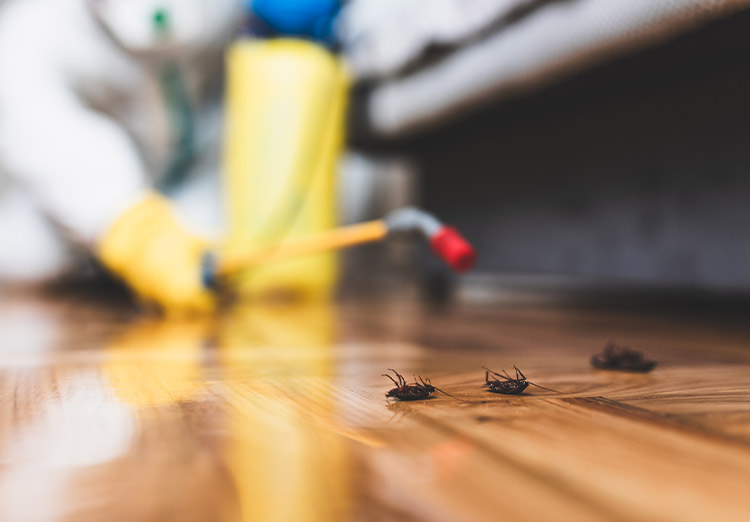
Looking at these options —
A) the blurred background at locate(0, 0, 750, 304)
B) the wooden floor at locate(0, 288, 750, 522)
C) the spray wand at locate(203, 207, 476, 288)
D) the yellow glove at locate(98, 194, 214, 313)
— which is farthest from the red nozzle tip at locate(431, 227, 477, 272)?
the yellow glove at locate(98, 194, 214, 313)

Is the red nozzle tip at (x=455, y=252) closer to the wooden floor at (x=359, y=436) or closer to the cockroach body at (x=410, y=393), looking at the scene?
the wooden floor at (x=359, y=436)

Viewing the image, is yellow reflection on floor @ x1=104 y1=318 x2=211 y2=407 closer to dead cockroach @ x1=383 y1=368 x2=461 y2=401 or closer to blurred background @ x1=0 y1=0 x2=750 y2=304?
dead cockroach @ x1=383 y1=368 x2=461 y2=401

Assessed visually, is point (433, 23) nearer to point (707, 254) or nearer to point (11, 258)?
point (707, 254)

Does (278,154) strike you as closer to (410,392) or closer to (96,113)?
(96,113)

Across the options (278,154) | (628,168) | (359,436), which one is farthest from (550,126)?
(359,436)

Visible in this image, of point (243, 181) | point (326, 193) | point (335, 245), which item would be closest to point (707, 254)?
point (335, 245)
